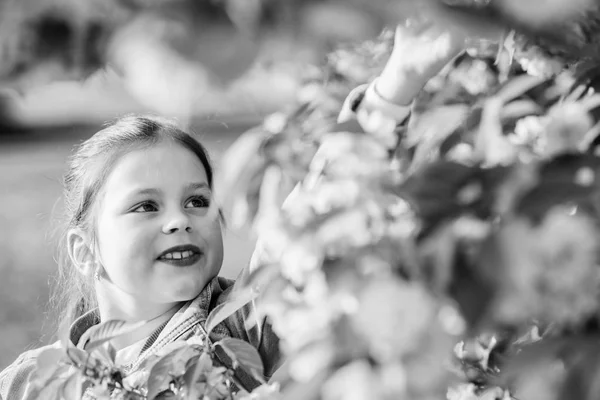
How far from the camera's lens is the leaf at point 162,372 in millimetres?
873

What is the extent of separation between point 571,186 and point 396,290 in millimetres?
114

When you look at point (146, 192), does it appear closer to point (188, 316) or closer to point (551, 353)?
point (188, 316)

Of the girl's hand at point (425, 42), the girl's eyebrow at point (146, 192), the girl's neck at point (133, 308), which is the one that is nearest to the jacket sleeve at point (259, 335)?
the girl's neck at point (133, 308)

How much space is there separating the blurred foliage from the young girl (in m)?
0.73

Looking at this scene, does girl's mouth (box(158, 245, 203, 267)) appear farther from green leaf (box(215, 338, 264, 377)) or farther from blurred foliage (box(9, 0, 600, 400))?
blurred foliage (box(9, 0, 600, 400))

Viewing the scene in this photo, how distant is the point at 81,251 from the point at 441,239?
140 centimetres

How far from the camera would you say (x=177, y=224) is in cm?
143

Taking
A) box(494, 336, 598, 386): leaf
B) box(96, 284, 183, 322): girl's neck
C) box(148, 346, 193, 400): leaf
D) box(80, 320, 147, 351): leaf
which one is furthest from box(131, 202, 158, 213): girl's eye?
box(494, 336, 598, 386): leaf

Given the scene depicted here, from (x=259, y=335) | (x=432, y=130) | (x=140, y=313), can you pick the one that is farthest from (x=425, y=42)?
(x=140, y=313)

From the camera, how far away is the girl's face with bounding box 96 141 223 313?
1445mm

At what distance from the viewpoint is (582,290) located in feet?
1.53

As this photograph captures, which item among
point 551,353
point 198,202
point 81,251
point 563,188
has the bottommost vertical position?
point 81,251

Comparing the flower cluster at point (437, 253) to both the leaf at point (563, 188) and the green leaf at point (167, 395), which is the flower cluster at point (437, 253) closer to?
the leaf at point (563, 188)

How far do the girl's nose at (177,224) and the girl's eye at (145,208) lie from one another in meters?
0.06
